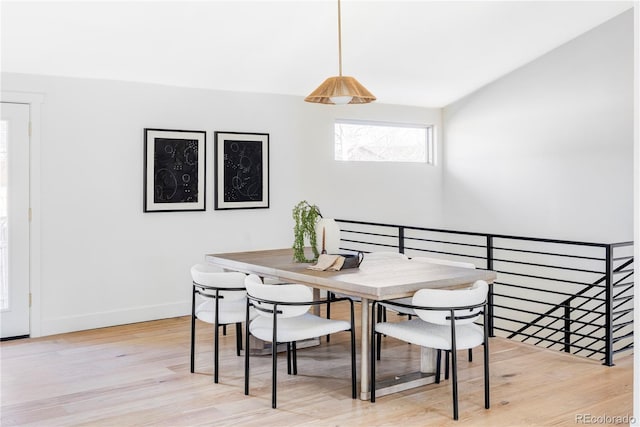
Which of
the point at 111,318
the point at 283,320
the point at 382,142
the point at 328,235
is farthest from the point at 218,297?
the point at 382,142

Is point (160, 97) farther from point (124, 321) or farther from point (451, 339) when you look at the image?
point (451, 339)

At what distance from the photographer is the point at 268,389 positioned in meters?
3.64

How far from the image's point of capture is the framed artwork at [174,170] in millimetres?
5438

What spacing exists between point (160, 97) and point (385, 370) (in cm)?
319

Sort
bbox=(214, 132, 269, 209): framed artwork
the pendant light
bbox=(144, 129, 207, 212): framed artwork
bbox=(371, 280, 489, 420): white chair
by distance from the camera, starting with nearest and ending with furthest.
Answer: bbox=(371, 280, 489, 420): white chair, the pendant light, bbox=(144, 129, 207, 212): framed artwork, bbox=(214, 132, 269, 209): framed artwork

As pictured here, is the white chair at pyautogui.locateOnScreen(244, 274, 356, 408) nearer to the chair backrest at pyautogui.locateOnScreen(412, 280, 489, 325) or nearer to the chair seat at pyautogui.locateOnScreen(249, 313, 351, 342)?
the chair seat at pyautogui.locateOnScreen(249, 313, 351, 342)

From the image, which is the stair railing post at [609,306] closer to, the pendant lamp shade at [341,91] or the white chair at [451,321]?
the white chair at [451,321]

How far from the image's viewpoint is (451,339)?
10.5 feet

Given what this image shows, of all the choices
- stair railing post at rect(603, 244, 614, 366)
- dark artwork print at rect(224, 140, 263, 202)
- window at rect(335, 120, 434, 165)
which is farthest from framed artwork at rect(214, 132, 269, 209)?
stair railing post at rect(603, 244, 614, 366)

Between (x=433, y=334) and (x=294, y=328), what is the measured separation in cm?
78

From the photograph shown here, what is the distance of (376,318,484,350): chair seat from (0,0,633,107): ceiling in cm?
269

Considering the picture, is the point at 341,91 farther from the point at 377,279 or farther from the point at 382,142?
the point at 382,142

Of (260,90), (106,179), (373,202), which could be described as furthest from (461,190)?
(106,179)

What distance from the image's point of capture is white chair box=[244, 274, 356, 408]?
3332 millimetres
